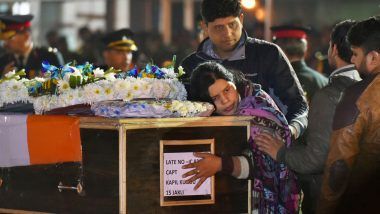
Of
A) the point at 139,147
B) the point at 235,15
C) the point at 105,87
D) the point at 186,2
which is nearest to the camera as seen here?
the point at 139,147

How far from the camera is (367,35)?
18.7 feet

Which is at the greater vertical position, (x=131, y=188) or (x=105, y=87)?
(x=105, y=87)

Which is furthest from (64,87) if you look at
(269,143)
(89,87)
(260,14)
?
(260,14)

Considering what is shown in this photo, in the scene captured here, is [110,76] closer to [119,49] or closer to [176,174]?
[176,174]

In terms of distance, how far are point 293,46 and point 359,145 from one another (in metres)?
4.47

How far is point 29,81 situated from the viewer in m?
6.67

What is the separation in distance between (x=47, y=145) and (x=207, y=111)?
43.7 inches

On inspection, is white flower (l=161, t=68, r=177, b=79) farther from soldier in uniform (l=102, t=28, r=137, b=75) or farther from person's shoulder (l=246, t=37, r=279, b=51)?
soldier in uniform (l=102, t=28, r=137, b=75)

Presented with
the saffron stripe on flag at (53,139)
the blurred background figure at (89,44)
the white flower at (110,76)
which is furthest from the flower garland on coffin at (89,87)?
the blurred background figure at (89,44)

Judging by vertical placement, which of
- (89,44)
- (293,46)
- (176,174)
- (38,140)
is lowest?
(89,44)

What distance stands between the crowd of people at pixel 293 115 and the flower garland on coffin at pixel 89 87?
203 mm

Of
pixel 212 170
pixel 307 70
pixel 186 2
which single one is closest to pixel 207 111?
pixel 212 170

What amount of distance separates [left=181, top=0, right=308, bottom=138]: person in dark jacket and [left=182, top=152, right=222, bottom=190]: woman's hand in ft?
3.64

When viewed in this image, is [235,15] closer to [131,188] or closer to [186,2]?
[131,188]
